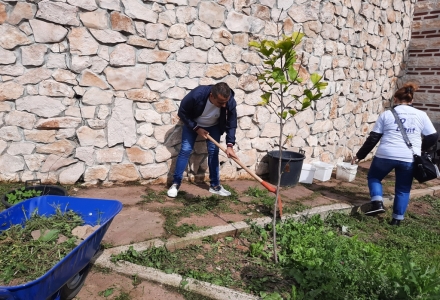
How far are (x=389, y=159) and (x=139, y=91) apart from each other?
3386 millimetres

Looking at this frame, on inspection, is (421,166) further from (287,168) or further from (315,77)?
(315,77)

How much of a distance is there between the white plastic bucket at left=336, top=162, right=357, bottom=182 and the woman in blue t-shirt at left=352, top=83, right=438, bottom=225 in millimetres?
1711

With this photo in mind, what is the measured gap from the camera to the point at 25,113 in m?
4.17

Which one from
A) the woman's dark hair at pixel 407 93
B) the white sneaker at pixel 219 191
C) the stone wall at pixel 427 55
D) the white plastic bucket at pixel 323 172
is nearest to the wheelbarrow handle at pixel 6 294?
the white sneaker at pixel 219 191

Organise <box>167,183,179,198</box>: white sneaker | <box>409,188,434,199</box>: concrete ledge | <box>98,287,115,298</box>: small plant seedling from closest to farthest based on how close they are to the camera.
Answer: <box>98,287,115,298</box>: small plant seedling
<box>167,183,179,198</box>: white sneaker
<box>409,188,434,199</box>: concrete ledge

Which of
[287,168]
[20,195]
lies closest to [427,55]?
[287,168]

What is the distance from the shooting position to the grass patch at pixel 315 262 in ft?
8.48

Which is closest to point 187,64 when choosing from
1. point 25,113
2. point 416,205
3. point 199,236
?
point 25,113

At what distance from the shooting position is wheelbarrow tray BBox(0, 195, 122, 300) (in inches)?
76.5

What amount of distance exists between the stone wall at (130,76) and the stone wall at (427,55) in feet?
9.78

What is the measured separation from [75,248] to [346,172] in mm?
5201

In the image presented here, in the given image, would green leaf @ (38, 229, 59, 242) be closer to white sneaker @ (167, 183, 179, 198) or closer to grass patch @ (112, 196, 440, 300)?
grass patch @ (112, 196, 440, 300)

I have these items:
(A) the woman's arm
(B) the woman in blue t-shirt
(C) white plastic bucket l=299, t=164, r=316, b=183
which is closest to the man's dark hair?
(B) the woman in blue t-shirt

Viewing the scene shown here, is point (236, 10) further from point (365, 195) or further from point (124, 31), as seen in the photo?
point (365, 195)
